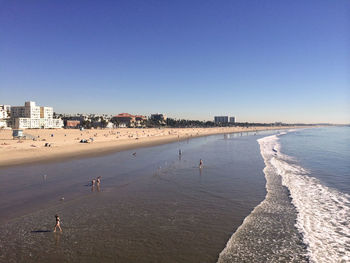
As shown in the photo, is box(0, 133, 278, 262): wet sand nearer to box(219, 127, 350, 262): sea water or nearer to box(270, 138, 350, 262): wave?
box(219, 127, 350, 262): sea water

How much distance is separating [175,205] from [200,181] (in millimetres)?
6186

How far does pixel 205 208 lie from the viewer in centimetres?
1381

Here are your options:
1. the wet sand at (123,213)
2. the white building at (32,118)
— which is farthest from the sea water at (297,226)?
the white building at (32,118)

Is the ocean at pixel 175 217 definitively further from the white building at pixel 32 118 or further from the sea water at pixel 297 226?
the white building at pixel 32 118

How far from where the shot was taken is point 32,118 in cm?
10400

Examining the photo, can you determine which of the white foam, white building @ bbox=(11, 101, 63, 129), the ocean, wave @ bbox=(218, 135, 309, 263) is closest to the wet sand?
the ocean

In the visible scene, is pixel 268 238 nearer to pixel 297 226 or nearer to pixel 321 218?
pixel 297 226

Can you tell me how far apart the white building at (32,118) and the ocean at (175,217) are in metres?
91.3

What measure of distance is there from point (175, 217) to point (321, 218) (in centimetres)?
832

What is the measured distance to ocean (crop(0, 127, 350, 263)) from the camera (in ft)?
30.4

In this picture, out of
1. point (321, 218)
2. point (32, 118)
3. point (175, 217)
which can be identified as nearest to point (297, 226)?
point (321, 218)

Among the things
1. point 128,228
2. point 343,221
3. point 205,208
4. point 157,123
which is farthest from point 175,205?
point 157,123

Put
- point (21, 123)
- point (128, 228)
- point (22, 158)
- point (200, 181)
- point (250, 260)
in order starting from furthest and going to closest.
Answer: point (21, 123)
point (22, 158)
point (200, 181)
point (128, 228)
point (250, 260)

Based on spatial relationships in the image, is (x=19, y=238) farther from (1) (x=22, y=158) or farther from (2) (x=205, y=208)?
(1) (x=22, y=158)
